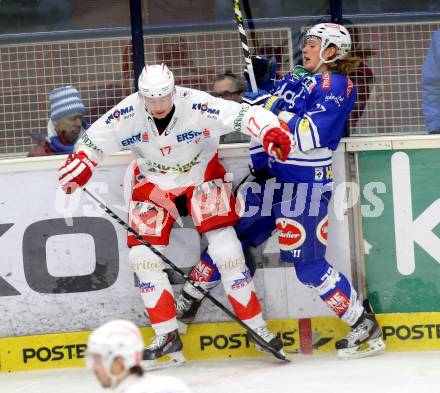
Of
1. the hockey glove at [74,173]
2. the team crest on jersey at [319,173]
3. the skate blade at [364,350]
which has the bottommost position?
the skate blade at [364,350]

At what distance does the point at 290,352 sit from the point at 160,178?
1.01 meters

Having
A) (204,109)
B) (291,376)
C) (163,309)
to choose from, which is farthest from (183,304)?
(204,109)

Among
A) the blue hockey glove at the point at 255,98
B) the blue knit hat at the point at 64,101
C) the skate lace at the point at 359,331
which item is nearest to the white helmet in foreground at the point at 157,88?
the blue hockey glove at the point at 255,98

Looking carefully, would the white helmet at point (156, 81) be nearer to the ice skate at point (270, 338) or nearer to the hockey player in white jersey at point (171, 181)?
the hockey player in white jersey at point (171, 181)

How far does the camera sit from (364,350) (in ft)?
18.2

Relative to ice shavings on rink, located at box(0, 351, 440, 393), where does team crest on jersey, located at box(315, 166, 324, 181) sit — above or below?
above

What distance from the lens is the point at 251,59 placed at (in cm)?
546

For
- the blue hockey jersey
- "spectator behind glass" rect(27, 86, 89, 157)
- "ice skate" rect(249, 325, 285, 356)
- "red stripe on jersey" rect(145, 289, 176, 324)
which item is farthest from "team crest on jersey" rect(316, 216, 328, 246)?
"spectator behind glass" rect(27, 86, 89, 157)

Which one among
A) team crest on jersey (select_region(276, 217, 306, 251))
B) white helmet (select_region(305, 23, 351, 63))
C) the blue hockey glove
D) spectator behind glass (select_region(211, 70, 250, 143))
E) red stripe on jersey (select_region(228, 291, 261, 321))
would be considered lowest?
red stripe on jersey (select_region(228, 291, 261, 321))

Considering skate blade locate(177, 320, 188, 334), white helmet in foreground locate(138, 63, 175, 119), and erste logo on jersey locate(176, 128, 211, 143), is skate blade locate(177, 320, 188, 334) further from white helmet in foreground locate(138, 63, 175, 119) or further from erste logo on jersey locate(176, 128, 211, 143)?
white helmet in foreground locate(138, 63, 175, 119)

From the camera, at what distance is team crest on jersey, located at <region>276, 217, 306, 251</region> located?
542cm

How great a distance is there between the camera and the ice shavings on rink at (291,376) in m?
4.96

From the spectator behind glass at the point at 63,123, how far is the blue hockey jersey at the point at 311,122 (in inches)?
33.0

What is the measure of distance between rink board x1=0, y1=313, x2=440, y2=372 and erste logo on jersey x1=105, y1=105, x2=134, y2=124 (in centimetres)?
100
